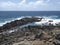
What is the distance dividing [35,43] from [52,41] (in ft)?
7.62

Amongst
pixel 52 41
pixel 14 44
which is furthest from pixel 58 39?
pixel 14 44

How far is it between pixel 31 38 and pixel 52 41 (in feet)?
11.2

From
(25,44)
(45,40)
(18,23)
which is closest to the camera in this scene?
(25,44)

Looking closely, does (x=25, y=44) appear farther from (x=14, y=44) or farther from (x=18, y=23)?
(x=18, y=23)

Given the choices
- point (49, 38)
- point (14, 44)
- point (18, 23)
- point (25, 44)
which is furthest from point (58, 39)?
point (18, 23)

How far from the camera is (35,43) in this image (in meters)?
20.3

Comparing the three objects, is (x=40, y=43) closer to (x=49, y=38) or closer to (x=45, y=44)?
(x=45, y=44)

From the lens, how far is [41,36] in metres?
23.4

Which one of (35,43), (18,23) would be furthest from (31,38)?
(18,23)

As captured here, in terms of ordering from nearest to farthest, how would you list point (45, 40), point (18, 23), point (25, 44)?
point (25, 44)
point (45, 40)
point (18, 23)

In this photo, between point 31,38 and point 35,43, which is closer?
point 35,43

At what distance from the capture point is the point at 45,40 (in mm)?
22062

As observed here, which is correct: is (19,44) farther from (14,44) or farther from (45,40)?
(45,40)

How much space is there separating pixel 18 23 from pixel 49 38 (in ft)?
58.4
